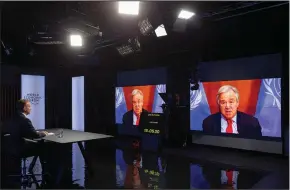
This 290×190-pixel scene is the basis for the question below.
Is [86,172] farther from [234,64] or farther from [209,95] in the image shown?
[234,64]

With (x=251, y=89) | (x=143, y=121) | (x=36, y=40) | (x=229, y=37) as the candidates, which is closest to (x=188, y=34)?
(x=229, y=37)

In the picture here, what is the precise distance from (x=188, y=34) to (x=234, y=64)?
124 centimetres

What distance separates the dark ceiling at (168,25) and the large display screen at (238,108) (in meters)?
0.70

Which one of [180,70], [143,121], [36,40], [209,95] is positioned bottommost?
[143,121]

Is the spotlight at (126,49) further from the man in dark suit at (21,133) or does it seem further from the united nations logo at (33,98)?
the united nations logo at (33,98)

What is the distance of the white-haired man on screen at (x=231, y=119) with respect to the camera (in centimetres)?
561

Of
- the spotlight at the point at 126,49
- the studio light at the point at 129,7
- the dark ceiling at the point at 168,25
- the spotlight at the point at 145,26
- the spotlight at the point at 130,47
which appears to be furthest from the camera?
the spotlight at the point at 126,49

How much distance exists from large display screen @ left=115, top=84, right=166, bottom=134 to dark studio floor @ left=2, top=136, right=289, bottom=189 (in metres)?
1.53

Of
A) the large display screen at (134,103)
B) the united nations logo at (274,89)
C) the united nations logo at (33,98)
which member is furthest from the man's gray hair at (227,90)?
the united nations logo at (33,98)

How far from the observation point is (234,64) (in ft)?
19.8

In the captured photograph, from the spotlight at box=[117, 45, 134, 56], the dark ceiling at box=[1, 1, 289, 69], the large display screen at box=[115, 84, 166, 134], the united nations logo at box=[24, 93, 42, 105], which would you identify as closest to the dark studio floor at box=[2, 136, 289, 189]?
the large display screen at box=[115, 84, 166, 134]

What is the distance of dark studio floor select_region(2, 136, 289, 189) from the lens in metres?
3.78

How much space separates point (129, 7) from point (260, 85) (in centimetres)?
331

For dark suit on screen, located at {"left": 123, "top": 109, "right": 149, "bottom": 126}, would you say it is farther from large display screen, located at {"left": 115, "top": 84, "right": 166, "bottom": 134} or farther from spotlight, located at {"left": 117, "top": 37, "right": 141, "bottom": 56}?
spotlight, located at {"left": 117, "top": 37, "right": 141, "bottom": 56}
